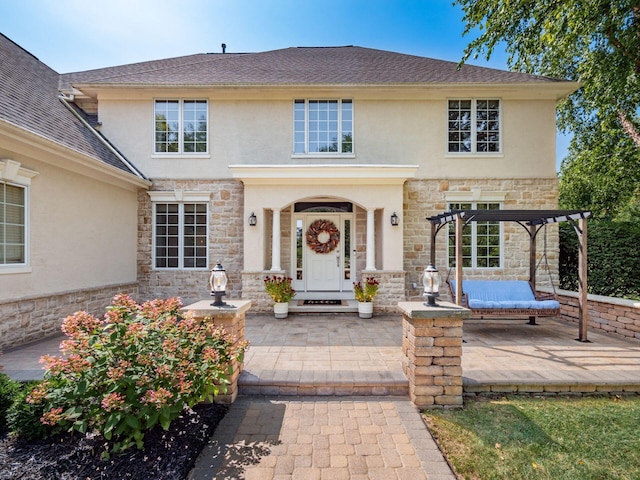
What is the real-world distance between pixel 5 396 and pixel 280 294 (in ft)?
16.6

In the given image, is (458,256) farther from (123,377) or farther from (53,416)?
(53,416)

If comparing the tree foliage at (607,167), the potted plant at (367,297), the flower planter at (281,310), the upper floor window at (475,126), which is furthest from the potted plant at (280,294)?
the tree foliage at (607,167)

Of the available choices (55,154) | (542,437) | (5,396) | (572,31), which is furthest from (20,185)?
(572,31)

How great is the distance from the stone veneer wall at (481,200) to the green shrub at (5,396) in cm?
796

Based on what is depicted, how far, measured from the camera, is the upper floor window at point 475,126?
912 centimetres

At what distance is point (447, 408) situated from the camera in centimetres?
356

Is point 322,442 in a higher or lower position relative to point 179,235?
lower

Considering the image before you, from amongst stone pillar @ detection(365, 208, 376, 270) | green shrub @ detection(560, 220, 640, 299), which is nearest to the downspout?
stone pillar @ detection(365, 208, 376, 270)

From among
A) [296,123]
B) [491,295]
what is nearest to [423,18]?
[296,123]

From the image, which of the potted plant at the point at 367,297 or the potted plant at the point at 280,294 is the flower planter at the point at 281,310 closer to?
the potted plant at the point at 280,294

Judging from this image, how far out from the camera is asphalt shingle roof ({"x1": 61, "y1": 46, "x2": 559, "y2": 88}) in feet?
28.9

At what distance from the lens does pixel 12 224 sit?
5672 millimetres

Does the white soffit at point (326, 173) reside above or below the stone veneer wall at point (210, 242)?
above

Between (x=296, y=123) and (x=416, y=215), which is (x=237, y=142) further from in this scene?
(x=416, y=215)
